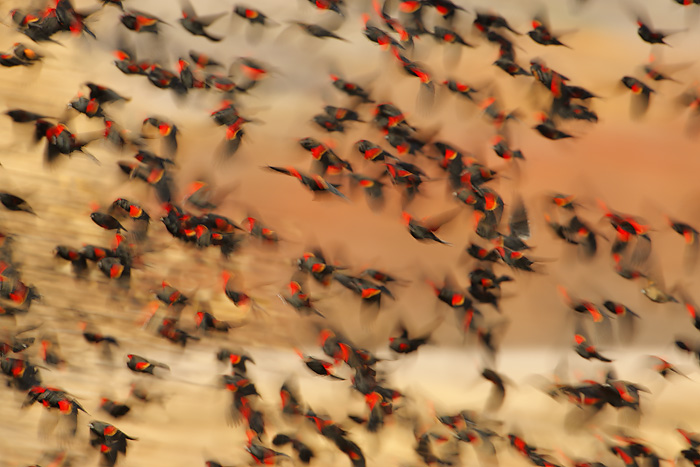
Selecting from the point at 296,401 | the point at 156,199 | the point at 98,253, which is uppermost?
the point at 156,199

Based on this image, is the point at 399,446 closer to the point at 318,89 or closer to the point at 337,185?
the point at 337,185

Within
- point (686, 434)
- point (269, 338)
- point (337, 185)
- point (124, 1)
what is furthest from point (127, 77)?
point (686, 434)

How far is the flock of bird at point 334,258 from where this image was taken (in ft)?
8.70

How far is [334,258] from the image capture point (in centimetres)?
272

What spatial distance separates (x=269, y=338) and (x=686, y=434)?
1.56 metres

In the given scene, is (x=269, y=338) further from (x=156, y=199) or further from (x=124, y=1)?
(x=124, y=1)

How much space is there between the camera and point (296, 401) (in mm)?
2680

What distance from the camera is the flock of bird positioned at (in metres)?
2.65

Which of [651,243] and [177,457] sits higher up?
[651,243]

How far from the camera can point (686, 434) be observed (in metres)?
2.64

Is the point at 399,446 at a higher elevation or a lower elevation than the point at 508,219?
lower

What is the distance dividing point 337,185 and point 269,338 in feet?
2.04

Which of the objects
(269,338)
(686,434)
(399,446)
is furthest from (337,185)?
(686,434)

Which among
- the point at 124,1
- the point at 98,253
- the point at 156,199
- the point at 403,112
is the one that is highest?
the point at 124,1
